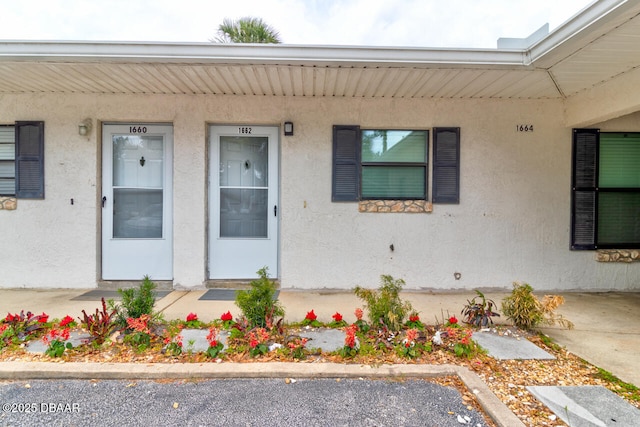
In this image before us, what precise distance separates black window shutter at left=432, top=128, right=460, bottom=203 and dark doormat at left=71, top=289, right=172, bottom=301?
3713 millimetres

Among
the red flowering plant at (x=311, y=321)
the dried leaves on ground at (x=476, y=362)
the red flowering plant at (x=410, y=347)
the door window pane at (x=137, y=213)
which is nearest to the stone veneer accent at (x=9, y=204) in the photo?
the door window pane at (x=137, y=213)

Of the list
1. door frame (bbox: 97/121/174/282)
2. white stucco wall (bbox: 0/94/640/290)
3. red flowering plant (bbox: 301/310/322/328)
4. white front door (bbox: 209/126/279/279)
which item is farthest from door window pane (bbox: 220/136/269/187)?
red flowering plant (bbox: 301/310/322/328)

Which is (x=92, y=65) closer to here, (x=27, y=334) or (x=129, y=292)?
(x=129, y=292)

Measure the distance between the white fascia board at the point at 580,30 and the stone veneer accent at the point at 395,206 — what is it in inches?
74.4

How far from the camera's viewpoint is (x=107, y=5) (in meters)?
7.43

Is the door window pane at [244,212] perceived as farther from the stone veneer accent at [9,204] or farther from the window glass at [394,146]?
the stone veneer accent at [9,204]

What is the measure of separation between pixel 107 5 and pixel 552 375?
10.3 metres

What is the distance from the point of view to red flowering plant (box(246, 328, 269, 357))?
243 centimetres

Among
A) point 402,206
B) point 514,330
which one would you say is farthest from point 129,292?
point 514,330

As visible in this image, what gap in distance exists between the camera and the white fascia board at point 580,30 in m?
2.35

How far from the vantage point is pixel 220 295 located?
400 centimetres

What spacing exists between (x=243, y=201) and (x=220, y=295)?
1265mm

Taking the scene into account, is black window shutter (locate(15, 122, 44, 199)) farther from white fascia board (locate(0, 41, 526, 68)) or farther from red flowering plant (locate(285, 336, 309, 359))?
red flowering plant (locate(285, 336, 309, 359))

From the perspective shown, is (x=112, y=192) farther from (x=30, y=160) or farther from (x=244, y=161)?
(x=244, y=161)
